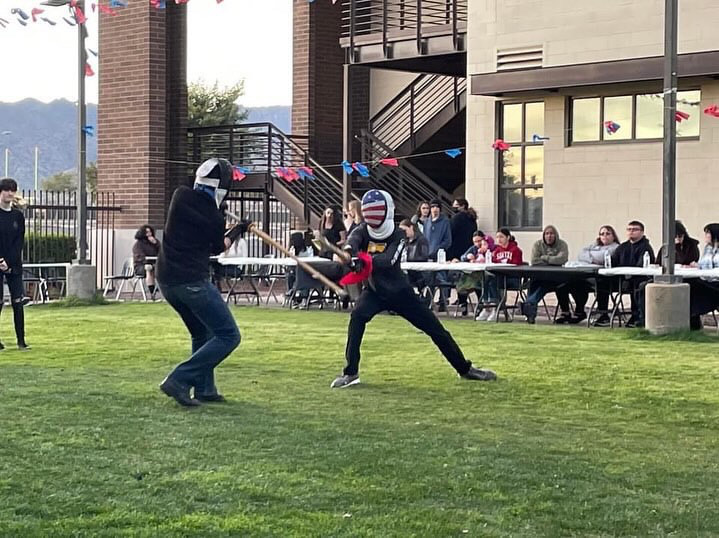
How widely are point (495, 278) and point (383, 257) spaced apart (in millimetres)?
7817

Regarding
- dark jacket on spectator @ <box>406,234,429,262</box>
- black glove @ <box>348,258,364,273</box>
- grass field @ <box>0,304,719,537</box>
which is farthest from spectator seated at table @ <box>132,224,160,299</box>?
black glove @ <box>348,258,364,273</box>

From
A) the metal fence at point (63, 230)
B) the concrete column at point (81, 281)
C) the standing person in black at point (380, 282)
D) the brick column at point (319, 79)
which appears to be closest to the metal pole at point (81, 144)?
the concrete column at point (81, 281)

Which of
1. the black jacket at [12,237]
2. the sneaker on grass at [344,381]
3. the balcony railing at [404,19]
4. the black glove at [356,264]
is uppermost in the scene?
the balcony railing at [404,19]

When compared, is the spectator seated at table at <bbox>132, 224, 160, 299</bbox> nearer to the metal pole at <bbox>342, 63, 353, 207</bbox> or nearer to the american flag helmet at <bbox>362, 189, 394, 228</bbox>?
the metal pole at <bbox>342, 63, 353, 207</bbox>

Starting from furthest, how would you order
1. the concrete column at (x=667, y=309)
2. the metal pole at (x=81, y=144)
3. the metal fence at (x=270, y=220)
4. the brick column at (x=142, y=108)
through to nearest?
the metal fence at (x=270, y=220) < the brick column at (x=142, y=108) < the metal pole at (x=81, y=144) < the concrete column at (x=667, y=309)

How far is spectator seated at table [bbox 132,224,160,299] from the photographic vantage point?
23.4 m

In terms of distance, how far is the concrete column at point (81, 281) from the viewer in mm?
21594

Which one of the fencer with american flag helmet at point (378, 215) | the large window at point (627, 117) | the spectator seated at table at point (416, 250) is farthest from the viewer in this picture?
the large window at point (627, 117)

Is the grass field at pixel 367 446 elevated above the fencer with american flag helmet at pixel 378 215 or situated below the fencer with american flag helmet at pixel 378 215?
below

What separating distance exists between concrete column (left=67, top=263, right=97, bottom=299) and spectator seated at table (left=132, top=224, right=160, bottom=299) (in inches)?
62.0

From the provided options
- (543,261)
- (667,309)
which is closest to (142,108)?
(543,261)

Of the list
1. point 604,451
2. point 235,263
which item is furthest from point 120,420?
point 235,263

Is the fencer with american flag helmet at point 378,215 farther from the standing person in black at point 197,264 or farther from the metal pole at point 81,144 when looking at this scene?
the metal pole at point 81,144

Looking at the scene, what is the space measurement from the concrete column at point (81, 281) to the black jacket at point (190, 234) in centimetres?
1221
